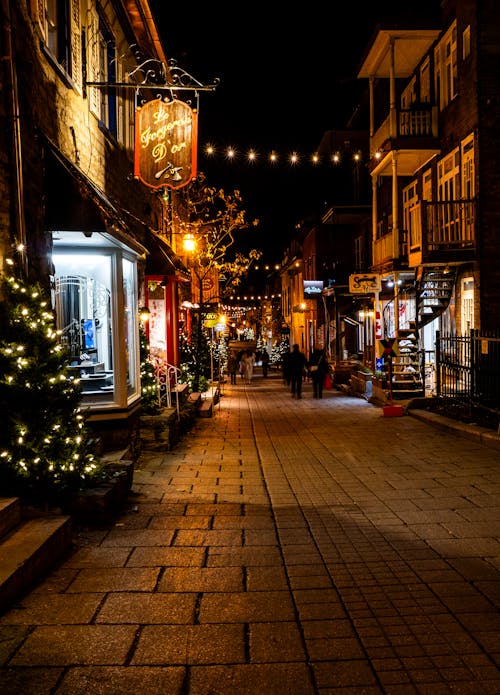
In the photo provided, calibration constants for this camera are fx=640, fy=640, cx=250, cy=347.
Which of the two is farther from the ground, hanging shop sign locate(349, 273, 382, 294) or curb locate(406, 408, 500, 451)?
hanging shop sign locate(349, 273, 382, 294)

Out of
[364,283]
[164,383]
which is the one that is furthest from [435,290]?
[164,383]

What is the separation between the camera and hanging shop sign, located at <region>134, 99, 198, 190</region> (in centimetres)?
1091

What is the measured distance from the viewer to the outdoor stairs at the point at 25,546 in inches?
183

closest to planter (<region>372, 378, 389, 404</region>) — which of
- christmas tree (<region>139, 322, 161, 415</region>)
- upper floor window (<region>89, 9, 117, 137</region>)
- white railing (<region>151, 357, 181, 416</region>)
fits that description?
white railing (<region>151, 357, 181, 416</region>)

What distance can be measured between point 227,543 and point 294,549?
656mm

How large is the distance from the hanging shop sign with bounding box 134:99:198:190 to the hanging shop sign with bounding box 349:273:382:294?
40.7 feet

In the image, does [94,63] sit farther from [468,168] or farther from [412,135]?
[412,135]

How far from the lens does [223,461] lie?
10742 mm

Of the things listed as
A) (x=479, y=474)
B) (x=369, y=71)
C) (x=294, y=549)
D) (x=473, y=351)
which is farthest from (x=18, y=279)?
(x=369, y=71)

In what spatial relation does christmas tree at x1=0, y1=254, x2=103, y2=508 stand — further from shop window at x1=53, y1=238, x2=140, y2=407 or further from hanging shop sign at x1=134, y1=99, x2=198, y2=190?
hanging shop sign at x1=134, y1=99, x2=198, y2=190

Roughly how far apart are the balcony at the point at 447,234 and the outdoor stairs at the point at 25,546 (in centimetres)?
1389

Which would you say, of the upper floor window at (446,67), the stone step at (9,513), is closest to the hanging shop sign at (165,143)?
the stone step at (9,513)

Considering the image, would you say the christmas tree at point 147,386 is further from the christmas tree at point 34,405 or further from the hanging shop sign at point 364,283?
the hanging shop sign at point 364,283

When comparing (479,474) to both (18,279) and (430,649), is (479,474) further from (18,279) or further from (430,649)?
(18,279)
